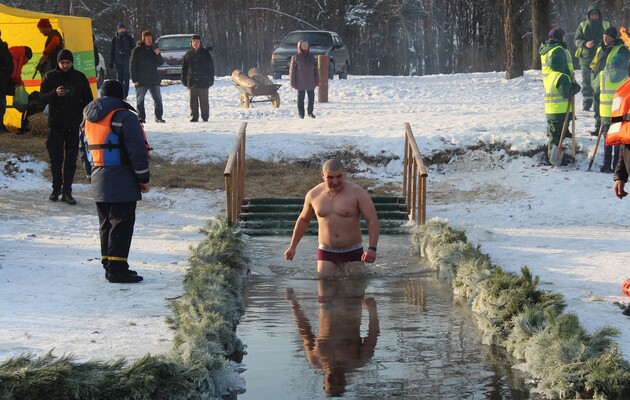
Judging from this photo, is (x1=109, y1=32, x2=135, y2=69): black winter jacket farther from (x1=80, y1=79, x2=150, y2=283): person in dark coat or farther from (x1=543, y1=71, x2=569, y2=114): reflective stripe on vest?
(x1=80, y1=79, x2=150, y2=283): person in dark coat

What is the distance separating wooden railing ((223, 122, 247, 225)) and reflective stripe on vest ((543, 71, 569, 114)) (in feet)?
15.0

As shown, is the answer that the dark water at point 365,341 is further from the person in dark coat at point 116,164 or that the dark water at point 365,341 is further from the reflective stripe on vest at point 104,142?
the reflective stripe on vest at point 104,142

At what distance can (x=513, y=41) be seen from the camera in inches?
1077

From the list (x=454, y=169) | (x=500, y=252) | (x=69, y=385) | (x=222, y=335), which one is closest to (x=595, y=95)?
(x=454, y=169)

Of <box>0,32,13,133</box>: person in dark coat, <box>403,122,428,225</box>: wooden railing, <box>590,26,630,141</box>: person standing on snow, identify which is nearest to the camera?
<box>403,122,428,225</box>: wooden railing

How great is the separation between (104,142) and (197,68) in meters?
11.3

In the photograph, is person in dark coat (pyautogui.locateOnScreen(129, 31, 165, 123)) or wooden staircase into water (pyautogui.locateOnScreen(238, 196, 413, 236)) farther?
person in dark coat (pyautogui.locateOnScreen(129, 31, 165, 123))

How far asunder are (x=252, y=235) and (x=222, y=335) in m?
5.53

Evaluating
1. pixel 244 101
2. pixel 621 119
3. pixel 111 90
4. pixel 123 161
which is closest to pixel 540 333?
pixel 621 119

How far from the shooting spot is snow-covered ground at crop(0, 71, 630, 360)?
8719 millimetres

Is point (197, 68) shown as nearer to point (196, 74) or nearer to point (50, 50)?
point (196, 74)

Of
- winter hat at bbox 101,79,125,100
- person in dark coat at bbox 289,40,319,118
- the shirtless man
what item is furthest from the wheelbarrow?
winter hat at bbox 101,79,125,100

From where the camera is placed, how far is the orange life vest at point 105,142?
9.86 m

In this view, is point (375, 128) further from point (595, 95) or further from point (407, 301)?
point (407, 301)
